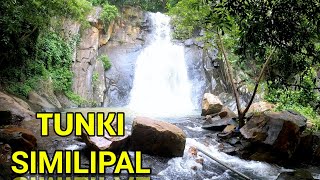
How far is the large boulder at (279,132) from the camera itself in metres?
7.49

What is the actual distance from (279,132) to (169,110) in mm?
9319

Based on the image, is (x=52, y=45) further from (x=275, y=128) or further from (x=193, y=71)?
(x=275, y=128)

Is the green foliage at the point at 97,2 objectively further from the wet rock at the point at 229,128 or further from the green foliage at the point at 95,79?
the wet rock at the point at 229,128

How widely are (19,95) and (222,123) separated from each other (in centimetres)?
796

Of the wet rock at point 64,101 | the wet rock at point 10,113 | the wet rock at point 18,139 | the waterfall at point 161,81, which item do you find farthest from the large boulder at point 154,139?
the waterfall at point 161,81

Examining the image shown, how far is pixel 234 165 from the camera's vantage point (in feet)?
23.3

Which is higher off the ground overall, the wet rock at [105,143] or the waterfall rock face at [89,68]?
the waterfall rock face at [89,68]

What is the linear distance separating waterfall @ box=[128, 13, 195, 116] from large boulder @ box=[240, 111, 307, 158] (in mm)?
9051

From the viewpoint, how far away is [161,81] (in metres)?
20.1

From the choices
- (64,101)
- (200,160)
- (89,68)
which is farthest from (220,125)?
(89,68)

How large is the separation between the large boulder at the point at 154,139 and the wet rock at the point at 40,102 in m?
6.82

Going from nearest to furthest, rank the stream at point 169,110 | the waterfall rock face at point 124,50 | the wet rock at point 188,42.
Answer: the stream at point 169,110, the waterfall rock face at point 124,50, the wet rock at point 188,42

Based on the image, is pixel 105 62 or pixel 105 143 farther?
pixel 105 62

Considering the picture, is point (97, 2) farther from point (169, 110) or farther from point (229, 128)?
point (229, 128)
